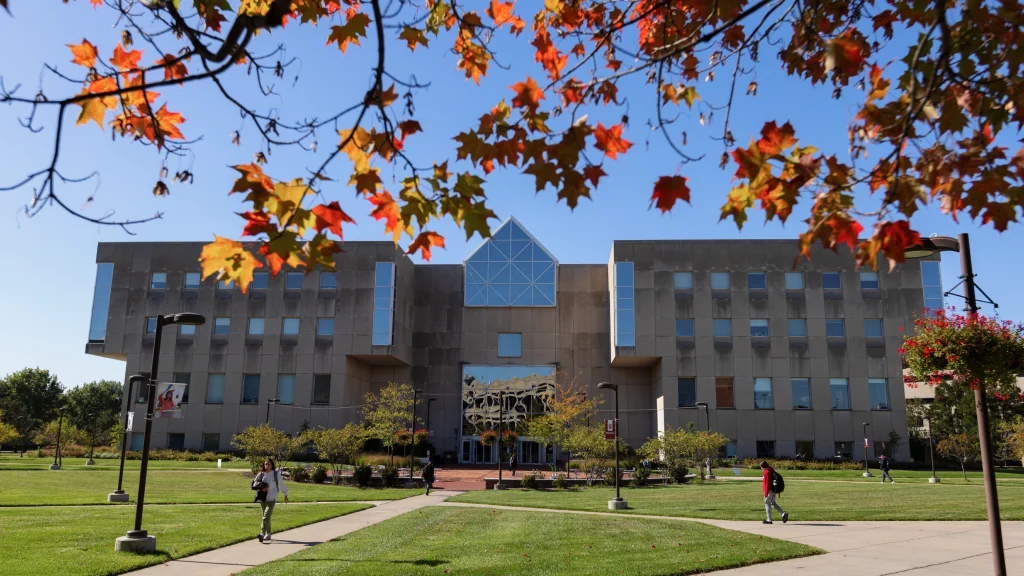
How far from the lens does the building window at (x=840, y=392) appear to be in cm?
5803

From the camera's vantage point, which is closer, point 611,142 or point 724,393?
point 611,142

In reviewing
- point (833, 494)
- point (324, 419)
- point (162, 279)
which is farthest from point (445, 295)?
point (833, 494)

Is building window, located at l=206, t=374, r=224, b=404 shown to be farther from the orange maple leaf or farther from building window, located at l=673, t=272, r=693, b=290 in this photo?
the orange maple leaf

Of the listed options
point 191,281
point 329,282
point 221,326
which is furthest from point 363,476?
point 191,281

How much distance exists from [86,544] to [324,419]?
46268mm

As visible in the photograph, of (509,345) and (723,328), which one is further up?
(723,328)

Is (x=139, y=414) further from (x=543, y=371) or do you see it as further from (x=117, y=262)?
(x=543, y=371)

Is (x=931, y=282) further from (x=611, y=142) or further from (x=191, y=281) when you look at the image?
(x=611, y=142)

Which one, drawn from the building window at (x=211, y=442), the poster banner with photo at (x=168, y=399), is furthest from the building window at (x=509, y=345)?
the poster banner with photo at (x=168, y=399)

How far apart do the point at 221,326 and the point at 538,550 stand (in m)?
54.8

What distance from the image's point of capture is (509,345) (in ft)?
212

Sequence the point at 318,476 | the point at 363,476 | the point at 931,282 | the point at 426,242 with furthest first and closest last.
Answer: the point at 931,282 → the point at 318,476 → the point at 363,476 → the point at 426,242

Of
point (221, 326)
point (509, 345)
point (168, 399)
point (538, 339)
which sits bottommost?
point (168, 399)

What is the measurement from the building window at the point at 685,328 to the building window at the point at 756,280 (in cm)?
611
